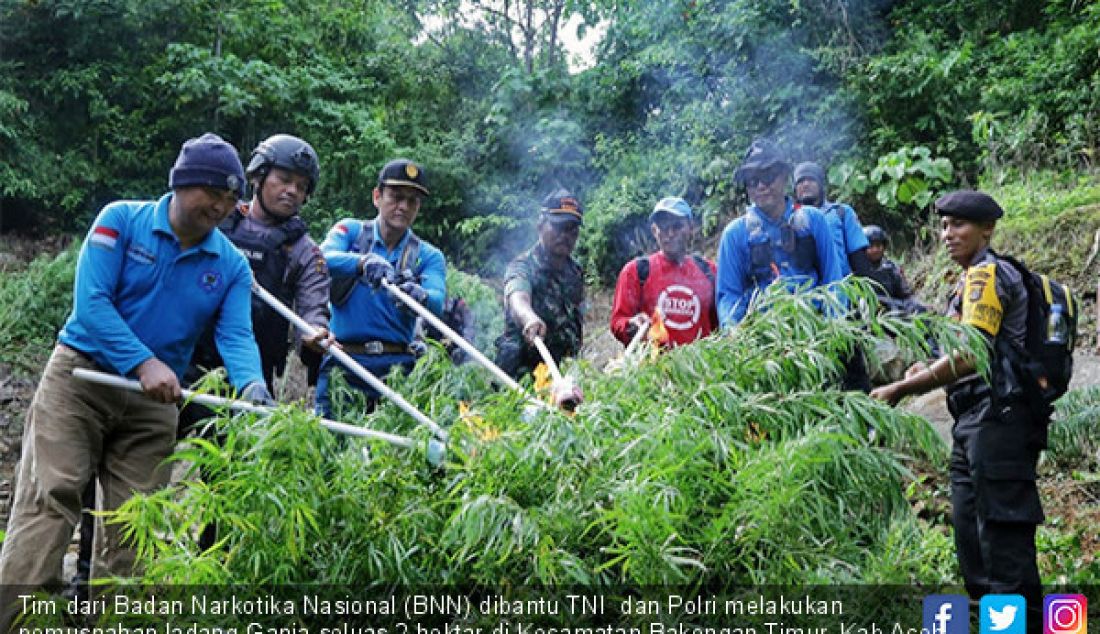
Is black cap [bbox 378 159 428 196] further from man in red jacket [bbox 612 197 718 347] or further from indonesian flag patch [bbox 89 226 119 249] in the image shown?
indonesian flag patch [bbox 89 226 119 249]

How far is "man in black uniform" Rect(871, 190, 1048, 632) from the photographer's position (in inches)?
152

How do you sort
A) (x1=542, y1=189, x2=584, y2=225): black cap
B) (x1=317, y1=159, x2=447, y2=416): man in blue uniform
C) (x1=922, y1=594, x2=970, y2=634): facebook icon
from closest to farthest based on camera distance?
(x1=922, y1=594, x2=970, y2=634): facebook icon
(x1=317, y1=159, x2=447, y2=416): man in blue uniform
(x1=542, y1=189, x2=584, y2=225): black cap

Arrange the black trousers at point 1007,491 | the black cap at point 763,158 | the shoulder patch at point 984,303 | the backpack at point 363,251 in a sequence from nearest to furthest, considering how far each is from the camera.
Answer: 1. the shoulder patch at point 984,303
2. the black trousers at point 1007,491
3. the black cap at point 763,158
4. the backpack at point 363,251

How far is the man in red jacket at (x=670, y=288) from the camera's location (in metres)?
5.27

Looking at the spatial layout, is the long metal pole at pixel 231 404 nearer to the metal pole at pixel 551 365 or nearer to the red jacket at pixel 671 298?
the metal pole at pixel 551 365

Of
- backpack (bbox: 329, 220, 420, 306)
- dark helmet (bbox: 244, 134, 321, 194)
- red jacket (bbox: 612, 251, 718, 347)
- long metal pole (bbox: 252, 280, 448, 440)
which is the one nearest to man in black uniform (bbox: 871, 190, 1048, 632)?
→ red jacket (bbox: 612, 251, 718, 347)

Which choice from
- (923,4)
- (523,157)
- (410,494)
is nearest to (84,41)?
(523,157)

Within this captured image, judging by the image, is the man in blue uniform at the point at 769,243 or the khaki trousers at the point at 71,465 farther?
the man in blue uniform at the point at 769,243

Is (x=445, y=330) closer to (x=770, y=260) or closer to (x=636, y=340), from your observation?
(x=636, y=340)

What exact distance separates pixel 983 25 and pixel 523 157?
22.9 ft

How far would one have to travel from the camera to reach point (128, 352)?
364 centimetres

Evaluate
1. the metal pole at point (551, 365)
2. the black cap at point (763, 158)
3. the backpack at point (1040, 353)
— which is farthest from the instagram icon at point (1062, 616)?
the black cap at point (763, 158)

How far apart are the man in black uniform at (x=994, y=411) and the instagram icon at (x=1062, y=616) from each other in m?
0.05

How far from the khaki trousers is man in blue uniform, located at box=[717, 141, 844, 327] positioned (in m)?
2.77
